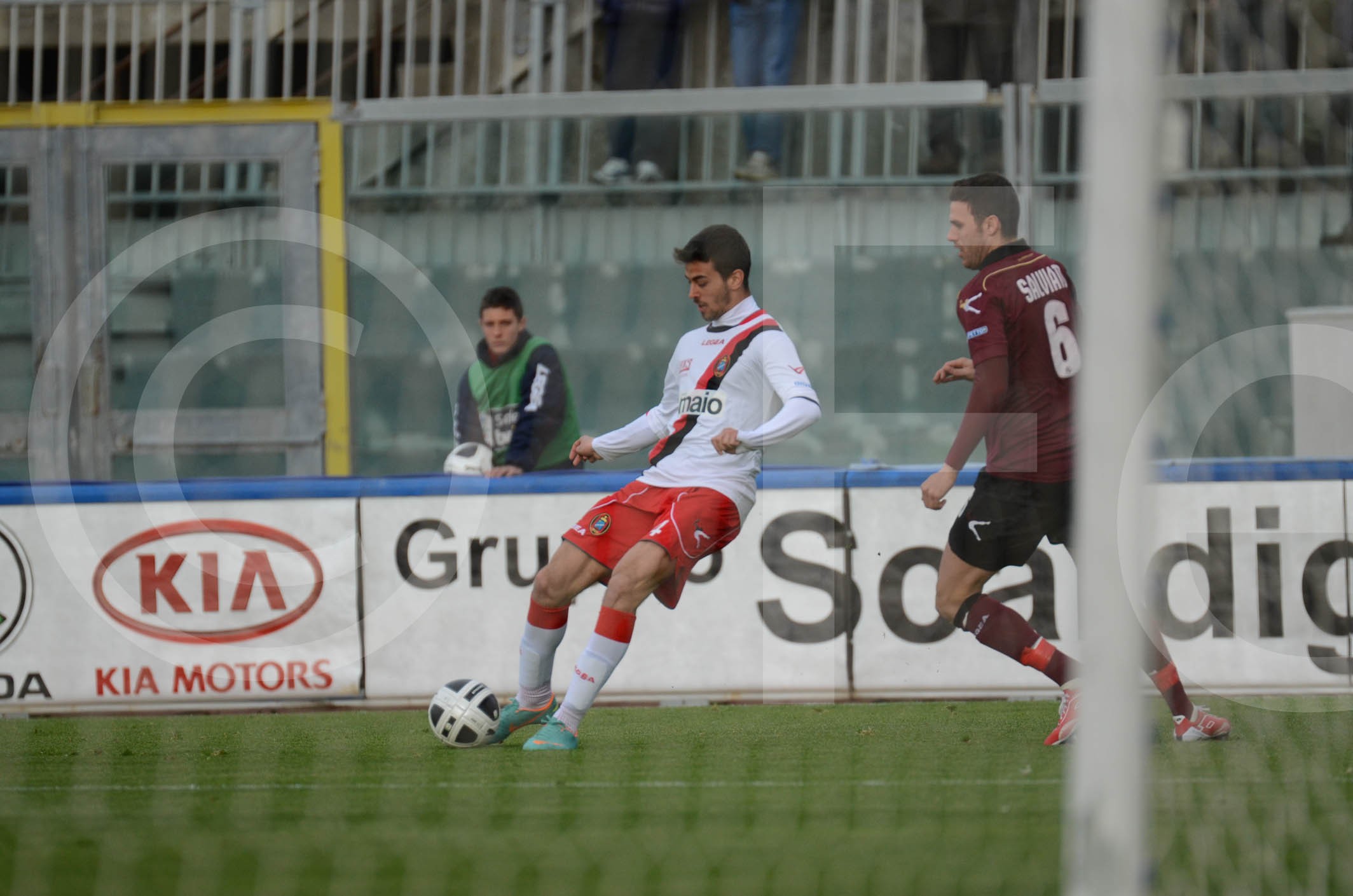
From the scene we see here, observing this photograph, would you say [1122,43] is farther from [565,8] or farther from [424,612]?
[565,8]

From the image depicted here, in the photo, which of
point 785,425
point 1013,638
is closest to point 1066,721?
point 1013,638

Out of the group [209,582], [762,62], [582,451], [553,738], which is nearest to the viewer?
[553,738]

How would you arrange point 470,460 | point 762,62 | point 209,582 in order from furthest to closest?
point 762,62 < point 470,460 < point 209,582

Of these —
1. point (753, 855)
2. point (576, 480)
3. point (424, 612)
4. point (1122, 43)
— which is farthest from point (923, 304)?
point (1122, 43)

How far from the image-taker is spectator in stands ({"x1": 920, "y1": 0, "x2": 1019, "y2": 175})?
958 cm

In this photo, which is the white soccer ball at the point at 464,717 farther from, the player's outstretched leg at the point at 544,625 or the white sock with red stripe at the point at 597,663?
the white sock with red stripe at the point at 597,663

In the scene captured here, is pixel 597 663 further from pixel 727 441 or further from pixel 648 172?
pixel 648 172

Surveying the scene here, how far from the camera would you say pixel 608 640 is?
5461mm

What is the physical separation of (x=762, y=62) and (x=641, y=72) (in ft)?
2.53

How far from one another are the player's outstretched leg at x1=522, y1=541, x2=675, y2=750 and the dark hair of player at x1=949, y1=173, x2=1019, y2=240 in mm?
1637

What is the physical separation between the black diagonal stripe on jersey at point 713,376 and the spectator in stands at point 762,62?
426cm

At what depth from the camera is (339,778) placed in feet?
16.2

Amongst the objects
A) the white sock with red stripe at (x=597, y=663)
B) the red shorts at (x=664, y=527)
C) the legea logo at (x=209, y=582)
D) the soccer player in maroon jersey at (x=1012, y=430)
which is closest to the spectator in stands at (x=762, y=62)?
the legea logo at (x=209, y=582)

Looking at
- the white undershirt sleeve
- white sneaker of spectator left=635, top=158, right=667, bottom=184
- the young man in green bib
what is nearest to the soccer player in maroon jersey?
the white undershirt sleeve
